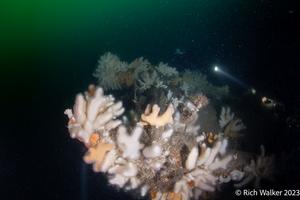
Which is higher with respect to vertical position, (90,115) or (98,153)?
(90,115)

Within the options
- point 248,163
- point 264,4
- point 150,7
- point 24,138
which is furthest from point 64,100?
point 150,7

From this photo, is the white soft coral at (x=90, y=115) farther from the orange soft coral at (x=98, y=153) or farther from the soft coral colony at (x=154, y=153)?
the orange soft coral at (x=98, y=153)

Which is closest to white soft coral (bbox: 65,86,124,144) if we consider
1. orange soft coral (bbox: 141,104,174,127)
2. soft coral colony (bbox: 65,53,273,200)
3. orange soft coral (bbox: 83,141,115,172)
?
soft coral colony (bbox: 65,53,273,200)

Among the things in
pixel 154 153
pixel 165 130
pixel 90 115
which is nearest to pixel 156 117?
pixel 165 130

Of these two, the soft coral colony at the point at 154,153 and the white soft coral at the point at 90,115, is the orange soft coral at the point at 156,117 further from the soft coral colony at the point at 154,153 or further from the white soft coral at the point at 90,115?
the white soft coral at the point at 90,115

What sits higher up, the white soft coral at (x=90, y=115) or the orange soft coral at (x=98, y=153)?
the white soft coral at (x=90, y=115)

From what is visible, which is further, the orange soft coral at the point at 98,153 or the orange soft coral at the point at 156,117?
the orange soft coral at the point at 156,117

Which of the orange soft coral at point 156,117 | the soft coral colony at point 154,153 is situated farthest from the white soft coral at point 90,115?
the orange soft coral at point 156,117

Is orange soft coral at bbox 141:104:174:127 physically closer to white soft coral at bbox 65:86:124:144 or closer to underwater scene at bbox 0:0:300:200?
underwater scene at bbox 0:0:300:200

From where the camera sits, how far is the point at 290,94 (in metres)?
5.94

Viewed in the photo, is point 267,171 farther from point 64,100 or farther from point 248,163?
point 64,100

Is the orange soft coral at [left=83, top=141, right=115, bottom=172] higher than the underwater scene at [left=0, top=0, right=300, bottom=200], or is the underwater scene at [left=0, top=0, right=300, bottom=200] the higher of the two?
the underwater scene at [left=0, top=0, right=300, bottom=200]

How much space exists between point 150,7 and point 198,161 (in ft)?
156

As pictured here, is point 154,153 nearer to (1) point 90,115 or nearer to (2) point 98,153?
(2) point 98,153
